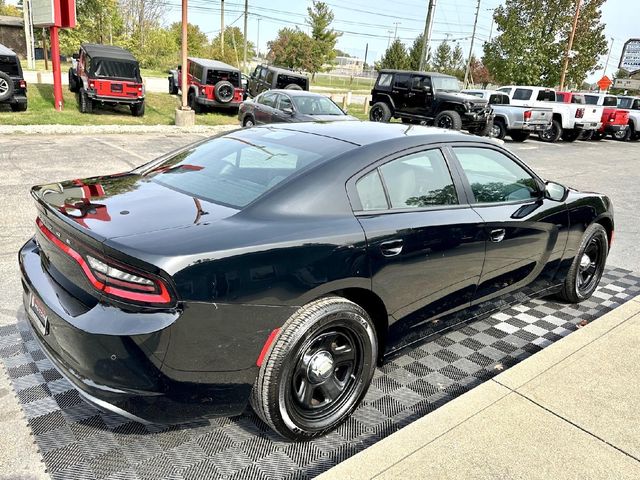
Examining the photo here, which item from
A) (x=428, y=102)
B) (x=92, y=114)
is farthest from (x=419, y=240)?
(x=428, y=102)

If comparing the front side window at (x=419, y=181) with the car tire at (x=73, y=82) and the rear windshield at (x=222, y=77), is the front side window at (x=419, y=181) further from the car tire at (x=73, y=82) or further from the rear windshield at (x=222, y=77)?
the car tire at (x=73, y=82)

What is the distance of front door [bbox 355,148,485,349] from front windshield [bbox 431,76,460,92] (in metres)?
15.2

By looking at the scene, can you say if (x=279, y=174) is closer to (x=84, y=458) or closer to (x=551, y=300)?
(x=84, y=458)

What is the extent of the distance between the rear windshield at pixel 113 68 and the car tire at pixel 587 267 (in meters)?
14.4

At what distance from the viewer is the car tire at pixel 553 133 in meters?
20.3

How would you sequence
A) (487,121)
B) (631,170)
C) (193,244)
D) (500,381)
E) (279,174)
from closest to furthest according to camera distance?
(193,244) → (279,174) → (500,381) → (631,170) → (487,121)

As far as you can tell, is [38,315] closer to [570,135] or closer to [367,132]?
[367,132]

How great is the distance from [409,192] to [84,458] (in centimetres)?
216

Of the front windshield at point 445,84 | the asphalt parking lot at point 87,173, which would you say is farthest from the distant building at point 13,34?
the front windshield at point 445,84

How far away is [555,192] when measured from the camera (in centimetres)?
403

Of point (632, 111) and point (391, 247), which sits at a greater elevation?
point (632, 111)

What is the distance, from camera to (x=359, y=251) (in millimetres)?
2635

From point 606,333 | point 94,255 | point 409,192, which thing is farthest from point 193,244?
point 606,333

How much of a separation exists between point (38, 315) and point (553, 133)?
21.5 meters
